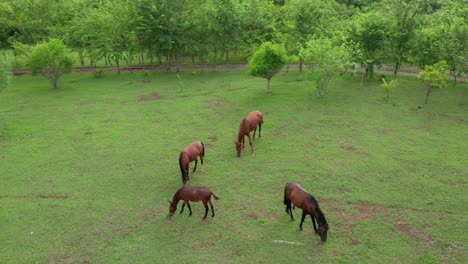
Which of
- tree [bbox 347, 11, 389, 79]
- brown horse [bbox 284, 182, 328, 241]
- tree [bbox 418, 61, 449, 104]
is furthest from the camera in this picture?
tree [bbox 347, 11, 389, 79]

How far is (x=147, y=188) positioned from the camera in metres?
17.8

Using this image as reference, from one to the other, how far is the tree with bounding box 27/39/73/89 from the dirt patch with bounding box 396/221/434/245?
3156cm

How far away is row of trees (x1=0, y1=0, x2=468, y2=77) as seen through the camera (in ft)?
111

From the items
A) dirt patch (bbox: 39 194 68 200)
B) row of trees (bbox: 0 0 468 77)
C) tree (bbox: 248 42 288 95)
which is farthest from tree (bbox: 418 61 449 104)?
dirt patch (bbox: 39 194 68 200)

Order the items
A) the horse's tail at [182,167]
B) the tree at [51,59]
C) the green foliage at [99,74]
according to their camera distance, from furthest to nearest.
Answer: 1. the green foliage at [99,74]
2. the tree at [51,59]
3. the horse's tail at [182,167]

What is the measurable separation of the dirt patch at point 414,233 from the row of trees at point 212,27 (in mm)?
21633

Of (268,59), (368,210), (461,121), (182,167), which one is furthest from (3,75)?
(461,121)

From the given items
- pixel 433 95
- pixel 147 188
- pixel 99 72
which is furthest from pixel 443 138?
pixel 99 72

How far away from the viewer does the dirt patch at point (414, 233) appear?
1411cm

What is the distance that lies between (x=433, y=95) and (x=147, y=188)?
84.7 feet

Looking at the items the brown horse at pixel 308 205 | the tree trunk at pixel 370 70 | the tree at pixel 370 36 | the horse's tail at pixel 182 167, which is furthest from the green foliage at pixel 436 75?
the horse's tail at pixel 182 167

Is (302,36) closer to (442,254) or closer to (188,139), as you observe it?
(188,139)

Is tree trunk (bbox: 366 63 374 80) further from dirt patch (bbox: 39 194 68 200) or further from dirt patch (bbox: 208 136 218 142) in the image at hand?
dirt patch (bbox: 39 194 68 200)

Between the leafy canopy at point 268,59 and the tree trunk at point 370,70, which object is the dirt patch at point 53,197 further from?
the tree trunk at point 370,70
